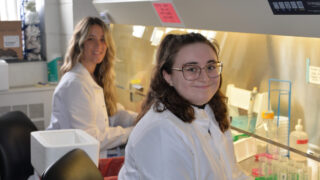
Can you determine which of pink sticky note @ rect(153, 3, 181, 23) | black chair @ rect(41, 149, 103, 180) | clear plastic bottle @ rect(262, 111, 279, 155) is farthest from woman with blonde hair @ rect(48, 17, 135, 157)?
clear plastic bottle @ rect(262, 111, 279, 155)

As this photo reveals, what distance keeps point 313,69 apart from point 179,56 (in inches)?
26.8

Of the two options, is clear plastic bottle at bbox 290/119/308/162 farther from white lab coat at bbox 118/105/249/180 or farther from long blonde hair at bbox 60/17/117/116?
long blonde hair at bbox 60/17/117/116

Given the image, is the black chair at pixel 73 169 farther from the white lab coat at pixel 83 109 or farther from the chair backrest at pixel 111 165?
the white lab coat at pixel 83 109

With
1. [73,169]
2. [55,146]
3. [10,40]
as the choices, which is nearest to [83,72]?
[55,146]

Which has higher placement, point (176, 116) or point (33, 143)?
point (176, 116)

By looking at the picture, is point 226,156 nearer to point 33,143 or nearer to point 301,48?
point 301,48

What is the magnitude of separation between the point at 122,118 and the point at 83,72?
42 centimetres

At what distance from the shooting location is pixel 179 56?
1.44m

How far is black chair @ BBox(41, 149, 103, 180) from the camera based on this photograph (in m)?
1.53

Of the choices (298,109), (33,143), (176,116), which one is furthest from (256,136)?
(33,143)

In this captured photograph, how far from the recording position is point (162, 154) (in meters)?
1.32

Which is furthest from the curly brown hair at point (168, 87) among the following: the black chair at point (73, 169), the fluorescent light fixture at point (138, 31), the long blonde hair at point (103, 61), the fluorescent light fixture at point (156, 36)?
the fluorescent light fixture at point (138, 31)

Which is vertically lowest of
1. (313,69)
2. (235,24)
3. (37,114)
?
(37,114)

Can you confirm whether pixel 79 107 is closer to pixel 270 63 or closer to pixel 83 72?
pixel 83 72
